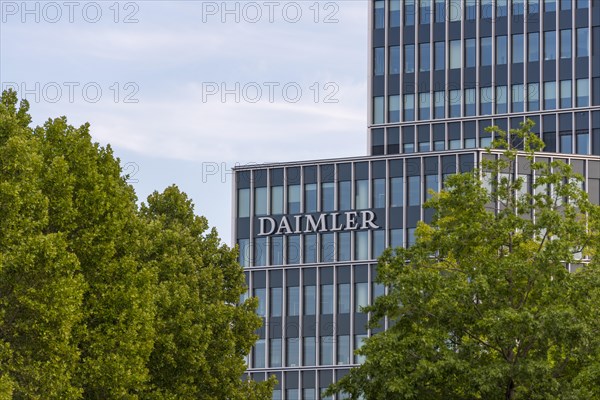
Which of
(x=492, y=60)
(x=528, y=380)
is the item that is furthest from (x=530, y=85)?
(x=528, y=380)

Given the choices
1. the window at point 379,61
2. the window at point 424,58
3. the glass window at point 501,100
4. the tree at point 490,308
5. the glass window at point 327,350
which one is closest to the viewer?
the tree at point 490,308

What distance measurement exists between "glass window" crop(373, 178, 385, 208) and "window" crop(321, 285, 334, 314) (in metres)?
6.71

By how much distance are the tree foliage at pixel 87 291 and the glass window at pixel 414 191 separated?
2313 inches

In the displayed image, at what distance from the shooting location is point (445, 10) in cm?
12156

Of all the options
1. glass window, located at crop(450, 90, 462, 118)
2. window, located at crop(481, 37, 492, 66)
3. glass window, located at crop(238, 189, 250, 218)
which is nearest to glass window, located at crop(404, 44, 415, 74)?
glass window, located at crop(450, 90, 462, 118)

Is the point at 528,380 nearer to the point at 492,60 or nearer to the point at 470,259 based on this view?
the point at 470,259

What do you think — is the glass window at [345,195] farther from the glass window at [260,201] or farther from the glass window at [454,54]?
the glass window at [454,54]

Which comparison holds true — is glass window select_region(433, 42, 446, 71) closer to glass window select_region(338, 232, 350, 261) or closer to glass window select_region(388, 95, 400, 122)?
glass window select_region(388, 95, 400, 122)

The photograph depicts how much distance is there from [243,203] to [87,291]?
236 ft

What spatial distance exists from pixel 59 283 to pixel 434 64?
85.6m

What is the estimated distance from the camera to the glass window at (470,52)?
397 feet

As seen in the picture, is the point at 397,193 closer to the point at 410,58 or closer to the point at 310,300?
the point at 310,300

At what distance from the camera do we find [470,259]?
46.2 meters

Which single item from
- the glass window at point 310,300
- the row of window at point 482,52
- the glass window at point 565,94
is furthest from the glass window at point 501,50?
the glass window at point 310,300
